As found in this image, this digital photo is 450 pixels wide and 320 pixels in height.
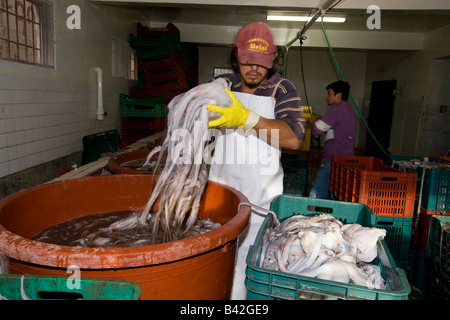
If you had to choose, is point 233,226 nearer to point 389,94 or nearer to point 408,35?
point 408,35

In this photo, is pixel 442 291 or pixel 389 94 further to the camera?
pixel 389 94

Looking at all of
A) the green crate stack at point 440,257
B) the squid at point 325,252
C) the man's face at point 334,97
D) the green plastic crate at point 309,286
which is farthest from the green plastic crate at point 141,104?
the green plastic crate at point 309,286

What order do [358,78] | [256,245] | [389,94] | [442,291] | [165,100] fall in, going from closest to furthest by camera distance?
1. [256,245]
2. [442,291]
3. [165,100]
4. [389,94]
5. [358,78]

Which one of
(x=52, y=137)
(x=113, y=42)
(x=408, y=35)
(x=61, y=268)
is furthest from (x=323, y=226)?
(x=408, y=35)

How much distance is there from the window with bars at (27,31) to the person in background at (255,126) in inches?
111

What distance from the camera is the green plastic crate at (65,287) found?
0.95 metres

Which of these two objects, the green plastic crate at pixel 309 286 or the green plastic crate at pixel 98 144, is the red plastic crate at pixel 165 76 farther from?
the green plastic crate at pixel 309 286

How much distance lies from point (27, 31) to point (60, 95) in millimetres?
904

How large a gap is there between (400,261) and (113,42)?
622 cm

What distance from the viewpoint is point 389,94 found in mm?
10453

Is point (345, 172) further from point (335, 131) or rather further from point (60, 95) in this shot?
point (60, 95)

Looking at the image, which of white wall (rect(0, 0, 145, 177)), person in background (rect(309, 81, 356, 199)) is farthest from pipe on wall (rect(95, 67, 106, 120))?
person in background (rect(309, 81, 356, 199))

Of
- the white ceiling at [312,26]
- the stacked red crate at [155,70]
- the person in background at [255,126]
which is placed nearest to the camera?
the person in background at [255,126]

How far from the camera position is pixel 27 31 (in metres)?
4.07
